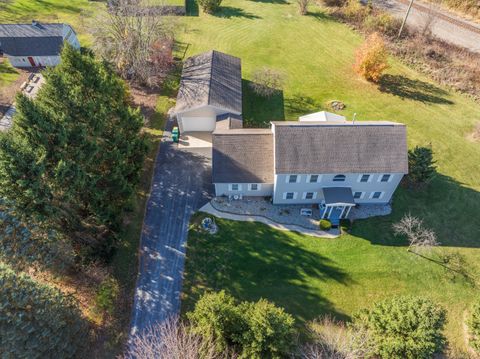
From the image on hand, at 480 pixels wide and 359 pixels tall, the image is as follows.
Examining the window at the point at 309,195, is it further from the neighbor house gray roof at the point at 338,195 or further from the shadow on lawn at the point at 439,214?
the shadow on lawn at the point at 439,214

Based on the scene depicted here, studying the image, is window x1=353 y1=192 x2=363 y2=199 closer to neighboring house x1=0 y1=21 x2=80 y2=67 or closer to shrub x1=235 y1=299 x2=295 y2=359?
shrub x1=235 y1=299 x2=295 y2=359

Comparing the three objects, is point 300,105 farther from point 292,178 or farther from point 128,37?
point 128,37

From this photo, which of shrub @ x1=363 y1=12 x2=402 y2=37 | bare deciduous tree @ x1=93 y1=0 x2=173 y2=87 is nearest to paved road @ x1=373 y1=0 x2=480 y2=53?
shrub @ x1=363 y1=12 x2=402 y2=37

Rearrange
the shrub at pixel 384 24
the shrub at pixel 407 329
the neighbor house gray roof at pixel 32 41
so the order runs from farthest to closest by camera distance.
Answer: the shrub at pixel 384 24
the neighbor house gray roof at pixel 32 41
the shrub at pixel 407 329

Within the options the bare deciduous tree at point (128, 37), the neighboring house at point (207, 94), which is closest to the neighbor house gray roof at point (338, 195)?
the neighboring house at point (207, 94)

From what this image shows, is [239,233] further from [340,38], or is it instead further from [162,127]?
[340,38]

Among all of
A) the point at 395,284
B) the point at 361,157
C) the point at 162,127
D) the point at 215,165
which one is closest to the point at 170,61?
the point at 162,127

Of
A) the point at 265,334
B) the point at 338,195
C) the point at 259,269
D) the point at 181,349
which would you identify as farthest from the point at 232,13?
the point at 181,349
